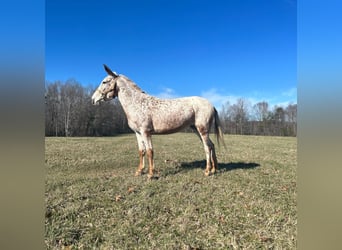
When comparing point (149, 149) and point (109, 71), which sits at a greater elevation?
point (109, 71)

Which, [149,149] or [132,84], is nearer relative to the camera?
[149,149]

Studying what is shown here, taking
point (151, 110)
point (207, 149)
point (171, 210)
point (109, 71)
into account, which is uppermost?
point (109, 71)

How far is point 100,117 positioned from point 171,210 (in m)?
3.13

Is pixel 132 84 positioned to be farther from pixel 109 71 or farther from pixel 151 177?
pixel 151 177

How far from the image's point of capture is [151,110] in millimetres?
3982

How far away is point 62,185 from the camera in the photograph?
3.57m

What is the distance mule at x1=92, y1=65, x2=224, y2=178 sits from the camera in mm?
3943

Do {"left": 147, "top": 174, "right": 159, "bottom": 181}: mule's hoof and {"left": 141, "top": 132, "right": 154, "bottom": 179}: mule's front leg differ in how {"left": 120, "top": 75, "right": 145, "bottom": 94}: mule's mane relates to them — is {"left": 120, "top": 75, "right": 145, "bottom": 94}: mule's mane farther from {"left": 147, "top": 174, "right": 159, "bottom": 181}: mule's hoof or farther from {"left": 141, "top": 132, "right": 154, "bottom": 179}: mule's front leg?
{"left": 147, "top": 174, "right": 159, "bottom": 181}: mule's hoof

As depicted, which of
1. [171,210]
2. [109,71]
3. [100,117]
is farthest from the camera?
[100,117]

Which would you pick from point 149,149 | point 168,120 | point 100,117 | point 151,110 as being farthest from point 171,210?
point 100,117

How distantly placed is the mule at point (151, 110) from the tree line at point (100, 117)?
17.3 inches

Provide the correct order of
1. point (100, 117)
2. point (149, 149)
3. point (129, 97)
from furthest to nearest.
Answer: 1. point (100, 117)
2. point (129, 97)
3. point (149, 149)
